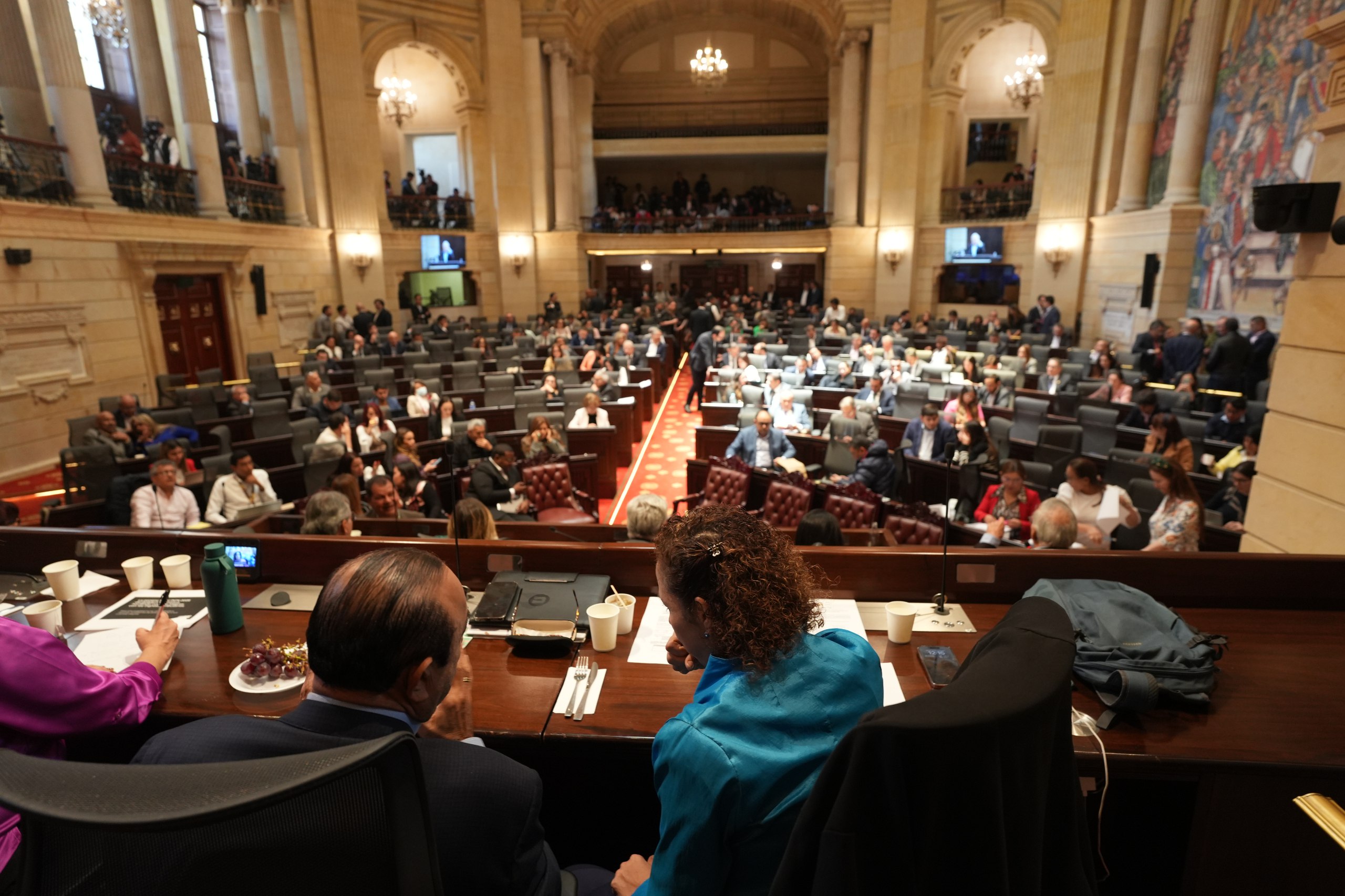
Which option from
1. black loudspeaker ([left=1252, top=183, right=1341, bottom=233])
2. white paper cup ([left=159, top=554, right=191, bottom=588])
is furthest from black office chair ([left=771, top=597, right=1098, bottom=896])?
black loudspeaker ([left=1252, top=183, right=1341, bottom=233])

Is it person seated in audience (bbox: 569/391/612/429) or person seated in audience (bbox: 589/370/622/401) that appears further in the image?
person seated in audience (bbox: 589/370/622/401)

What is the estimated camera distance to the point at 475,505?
12.5 feet

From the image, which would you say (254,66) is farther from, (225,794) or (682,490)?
(225,794)

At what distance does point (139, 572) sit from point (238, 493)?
129 inches

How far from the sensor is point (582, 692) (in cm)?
220

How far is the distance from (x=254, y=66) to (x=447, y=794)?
18748 mm

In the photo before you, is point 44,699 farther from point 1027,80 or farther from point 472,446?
point 1027,80

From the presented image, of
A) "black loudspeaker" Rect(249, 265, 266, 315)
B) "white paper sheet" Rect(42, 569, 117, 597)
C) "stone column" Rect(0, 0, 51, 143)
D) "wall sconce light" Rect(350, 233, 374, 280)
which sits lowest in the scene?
"white paper sheet" Rect(42, 569, 117, 597)

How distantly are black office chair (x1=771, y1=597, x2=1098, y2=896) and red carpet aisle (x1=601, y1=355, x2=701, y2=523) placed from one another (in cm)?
606

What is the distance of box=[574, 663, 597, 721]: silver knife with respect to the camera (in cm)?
210

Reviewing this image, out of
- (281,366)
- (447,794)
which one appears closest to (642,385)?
(281,366)

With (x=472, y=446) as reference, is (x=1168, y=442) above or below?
above

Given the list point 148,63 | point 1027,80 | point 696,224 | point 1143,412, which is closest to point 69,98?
point 148,63

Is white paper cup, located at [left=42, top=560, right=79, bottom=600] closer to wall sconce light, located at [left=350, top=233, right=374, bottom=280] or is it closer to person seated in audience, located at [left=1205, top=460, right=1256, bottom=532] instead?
person seated in audience, located at [left=1205, top=460, right=1256, bottom=532]
